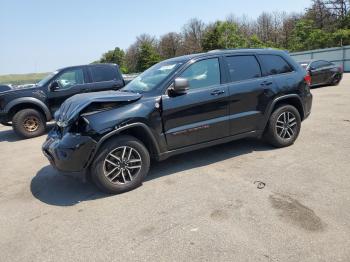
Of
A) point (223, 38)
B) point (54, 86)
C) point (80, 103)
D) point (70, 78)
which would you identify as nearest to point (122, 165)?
point (80, 103)

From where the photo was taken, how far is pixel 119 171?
4598 millimetres

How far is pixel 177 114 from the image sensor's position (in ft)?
16.1

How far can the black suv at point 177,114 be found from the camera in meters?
4.46

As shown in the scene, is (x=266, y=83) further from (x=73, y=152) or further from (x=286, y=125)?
(x=73, y=152)

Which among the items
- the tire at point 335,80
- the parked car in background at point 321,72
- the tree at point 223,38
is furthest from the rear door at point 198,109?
the tree at point 223,38

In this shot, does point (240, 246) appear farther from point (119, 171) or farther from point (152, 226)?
point (119, 171)

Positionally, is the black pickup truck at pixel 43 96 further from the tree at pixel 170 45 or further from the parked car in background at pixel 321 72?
the tree at pixel 170 45

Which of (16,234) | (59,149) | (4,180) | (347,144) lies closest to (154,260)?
(16,234)

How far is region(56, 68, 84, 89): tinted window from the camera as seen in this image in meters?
9.70

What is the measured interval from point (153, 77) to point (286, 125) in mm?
2518

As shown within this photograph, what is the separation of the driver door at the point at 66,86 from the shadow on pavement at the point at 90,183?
3.85 m

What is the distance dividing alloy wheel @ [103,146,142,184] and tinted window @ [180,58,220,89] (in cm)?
138

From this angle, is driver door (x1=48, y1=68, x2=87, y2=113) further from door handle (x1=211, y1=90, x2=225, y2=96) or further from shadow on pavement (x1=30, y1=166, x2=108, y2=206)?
door handle (x1=211, y1=90, x2=225, y2=96)

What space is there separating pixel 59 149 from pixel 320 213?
323 cm
